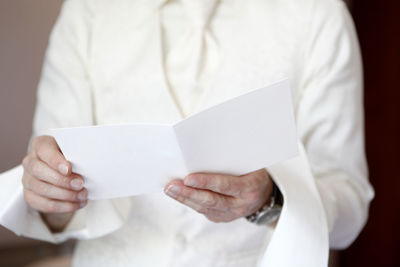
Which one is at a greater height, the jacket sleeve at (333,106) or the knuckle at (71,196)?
the knuckle at (71,196)

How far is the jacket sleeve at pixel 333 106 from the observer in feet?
2.94

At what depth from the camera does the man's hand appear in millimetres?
635

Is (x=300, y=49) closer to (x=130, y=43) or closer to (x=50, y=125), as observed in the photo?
(x=130, y=43)

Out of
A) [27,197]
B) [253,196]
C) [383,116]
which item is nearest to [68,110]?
[27,197]

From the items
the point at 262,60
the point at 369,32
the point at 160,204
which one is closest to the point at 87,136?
the point at 160,204

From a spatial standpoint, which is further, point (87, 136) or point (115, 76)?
point (115, 76)

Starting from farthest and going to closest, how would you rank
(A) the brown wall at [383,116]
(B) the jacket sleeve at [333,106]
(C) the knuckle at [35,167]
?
(A) the brown wall at [383,116] < (B) the jacket sleeve at [333,106] < (C) the knuckle at [35,167]

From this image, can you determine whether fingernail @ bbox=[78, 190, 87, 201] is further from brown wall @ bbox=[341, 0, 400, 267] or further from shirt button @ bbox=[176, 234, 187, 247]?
brown wall @ bbox=[341, 0, 400, 267]

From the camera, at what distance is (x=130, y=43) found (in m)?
0.94

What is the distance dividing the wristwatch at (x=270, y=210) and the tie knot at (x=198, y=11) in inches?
14.2

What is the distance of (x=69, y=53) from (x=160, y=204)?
372 mm

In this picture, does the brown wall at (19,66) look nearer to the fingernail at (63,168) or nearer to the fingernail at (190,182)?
the fingernail at (63,168)

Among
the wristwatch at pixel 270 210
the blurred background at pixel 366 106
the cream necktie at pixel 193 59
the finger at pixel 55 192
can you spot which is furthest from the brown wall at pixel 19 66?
the wristwatch at pixel 270 210

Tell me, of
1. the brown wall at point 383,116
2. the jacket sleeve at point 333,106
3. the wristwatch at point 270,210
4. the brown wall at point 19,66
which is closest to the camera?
the wristwatch at point 270,210
